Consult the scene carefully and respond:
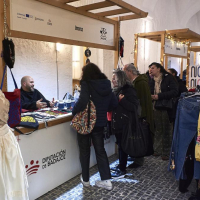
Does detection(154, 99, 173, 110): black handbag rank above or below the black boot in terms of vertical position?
above

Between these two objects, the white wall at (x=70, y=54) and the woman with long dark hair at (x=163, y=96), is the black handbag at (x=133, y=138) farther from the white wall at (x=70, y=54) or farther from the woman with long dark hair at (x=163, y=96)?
the white wall at (x=70, y=54)

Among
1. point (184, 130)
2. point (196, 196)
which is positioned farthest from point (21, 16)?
point (196, 196)

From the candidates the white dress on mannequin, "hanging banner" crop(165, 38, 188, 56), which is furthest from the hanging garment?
"hanging banner" crop(165, 38, 188, 56)

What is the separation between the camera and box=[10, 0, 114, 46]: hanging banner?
2.37 m

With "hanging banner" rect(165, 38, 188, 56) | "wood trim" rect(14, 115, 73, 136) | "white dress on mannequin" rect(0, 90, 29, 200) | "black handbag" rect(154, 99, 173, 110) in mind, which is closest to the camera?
"white dress on mannequin" rect(0, 90, 29, 200)

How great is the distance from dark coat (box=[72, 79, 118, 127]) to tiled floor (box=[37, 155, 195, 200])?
800 mm

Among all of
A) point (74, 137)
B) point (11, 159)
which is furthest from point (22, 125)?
point (74, 137)

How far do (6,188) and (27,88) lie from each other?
2.07 meters

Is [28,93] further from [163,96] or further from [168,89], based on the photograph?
[168,89]

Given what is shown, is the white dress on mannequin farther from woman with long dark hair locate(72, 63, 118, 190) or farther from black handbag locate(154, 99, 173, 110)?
black handbag locate(154, 99, 173, 110)

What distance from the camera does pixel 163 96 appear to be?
3559mm

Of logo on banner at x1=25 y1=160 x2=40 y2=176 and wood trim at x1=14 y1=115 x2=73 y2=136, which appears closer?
wood trim at x1=14 y1=115 x2=73 y2=136

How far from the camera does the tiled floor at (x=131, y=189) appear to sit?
2.62 meters

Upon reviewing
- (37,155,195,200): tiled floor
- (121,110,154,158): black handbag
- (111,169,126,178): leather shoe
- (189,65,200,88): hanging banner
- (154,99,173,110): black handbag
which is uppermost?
(189,65,200,88): hanging banner
